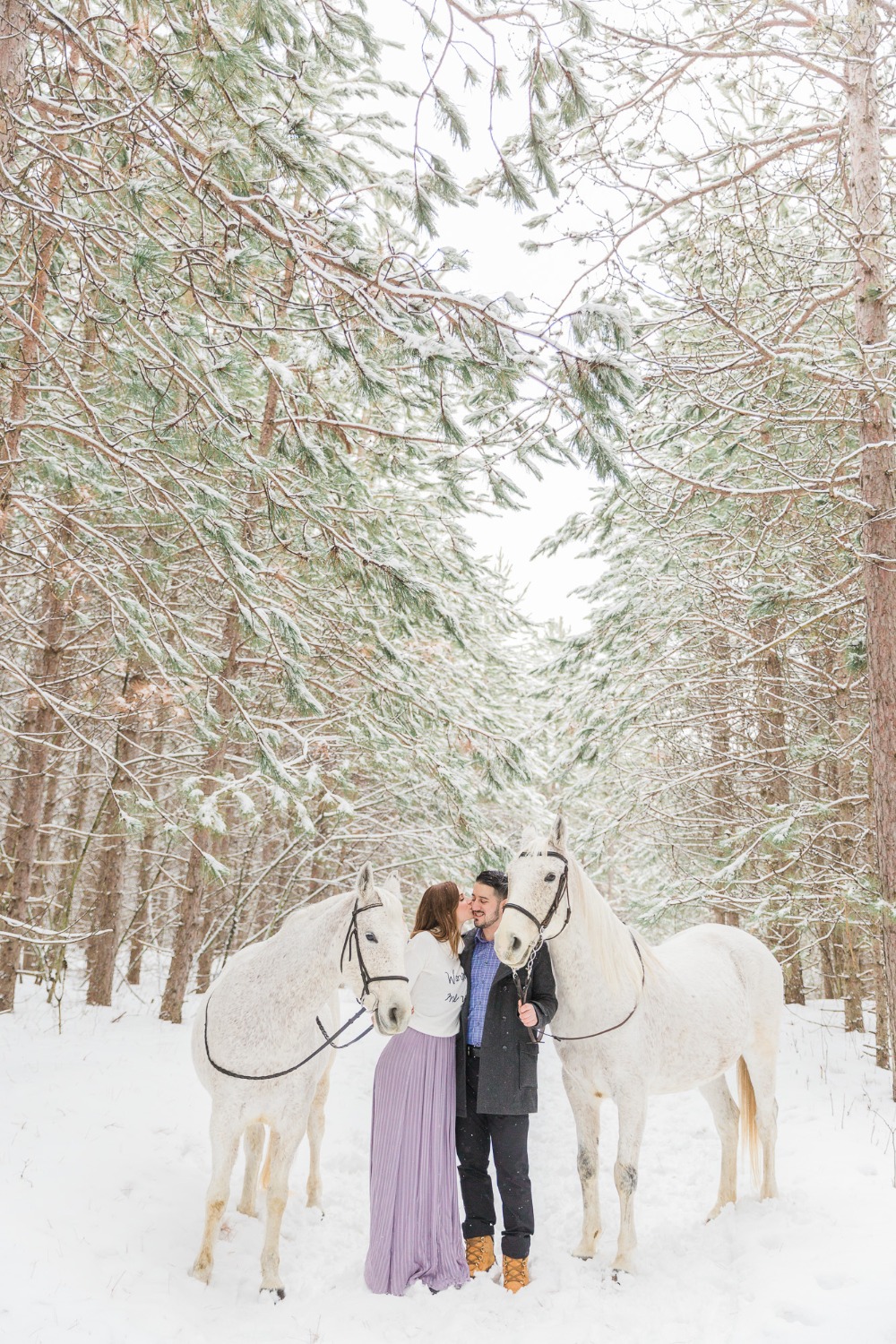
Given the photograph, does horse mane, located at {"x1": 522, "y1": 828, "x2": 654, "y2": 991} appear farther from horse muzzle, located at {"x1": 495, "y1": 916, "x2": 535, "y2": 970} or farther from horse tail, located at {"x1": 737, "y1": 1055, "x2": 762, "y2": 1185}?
horse tail, located at {"x1": 737, "y1": 1055, "x2": 762, "y2": 1185}

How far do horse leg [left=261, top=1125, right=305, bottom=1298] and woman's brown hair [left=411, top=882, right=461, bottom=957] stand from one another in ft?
3.80

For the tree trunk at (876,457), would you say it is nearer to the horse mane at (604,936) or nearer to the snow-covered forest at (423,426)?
the snow-covered forest at (423,426)

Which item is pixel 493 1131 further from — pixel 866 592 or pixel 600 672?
pixel 600 672

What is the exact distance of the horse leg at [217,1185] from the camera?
3.82 meters

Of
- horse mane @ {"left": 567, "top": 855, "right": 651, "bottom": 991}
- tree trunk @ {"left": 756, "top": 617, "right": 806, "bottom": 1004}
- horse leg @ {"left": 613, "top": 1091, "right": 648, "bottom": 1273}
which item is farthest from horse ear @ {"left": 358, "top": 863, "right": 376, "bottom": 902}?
tree trunk @ {"left": 756, "top": 617, "right": 806, "bottom": 1004}

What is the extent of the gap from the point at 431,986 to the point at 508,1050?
19.9 inches

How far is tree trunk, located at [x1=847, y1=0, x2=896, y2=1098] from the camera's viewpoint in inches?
232

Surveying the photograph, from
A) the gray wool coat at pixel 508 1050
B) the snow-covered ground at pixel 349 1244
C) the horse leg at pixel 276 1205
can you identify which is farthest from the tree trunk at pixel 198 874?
the gray wool coat at pixel 508 1050

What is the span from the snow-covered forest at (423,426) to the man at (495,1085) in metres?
0.73

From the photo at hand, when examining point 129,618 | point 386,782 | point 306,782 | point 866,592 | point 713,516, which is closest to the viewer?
point 129,618

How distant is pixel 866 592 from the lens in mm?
6168

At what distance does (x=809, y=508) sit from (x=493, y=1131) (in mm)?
5861

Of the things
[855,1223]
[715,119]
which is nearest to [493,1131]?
[855,1223]

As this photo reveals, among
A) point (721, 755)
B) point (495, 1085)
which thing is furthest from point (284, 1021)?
point (721, 755)
